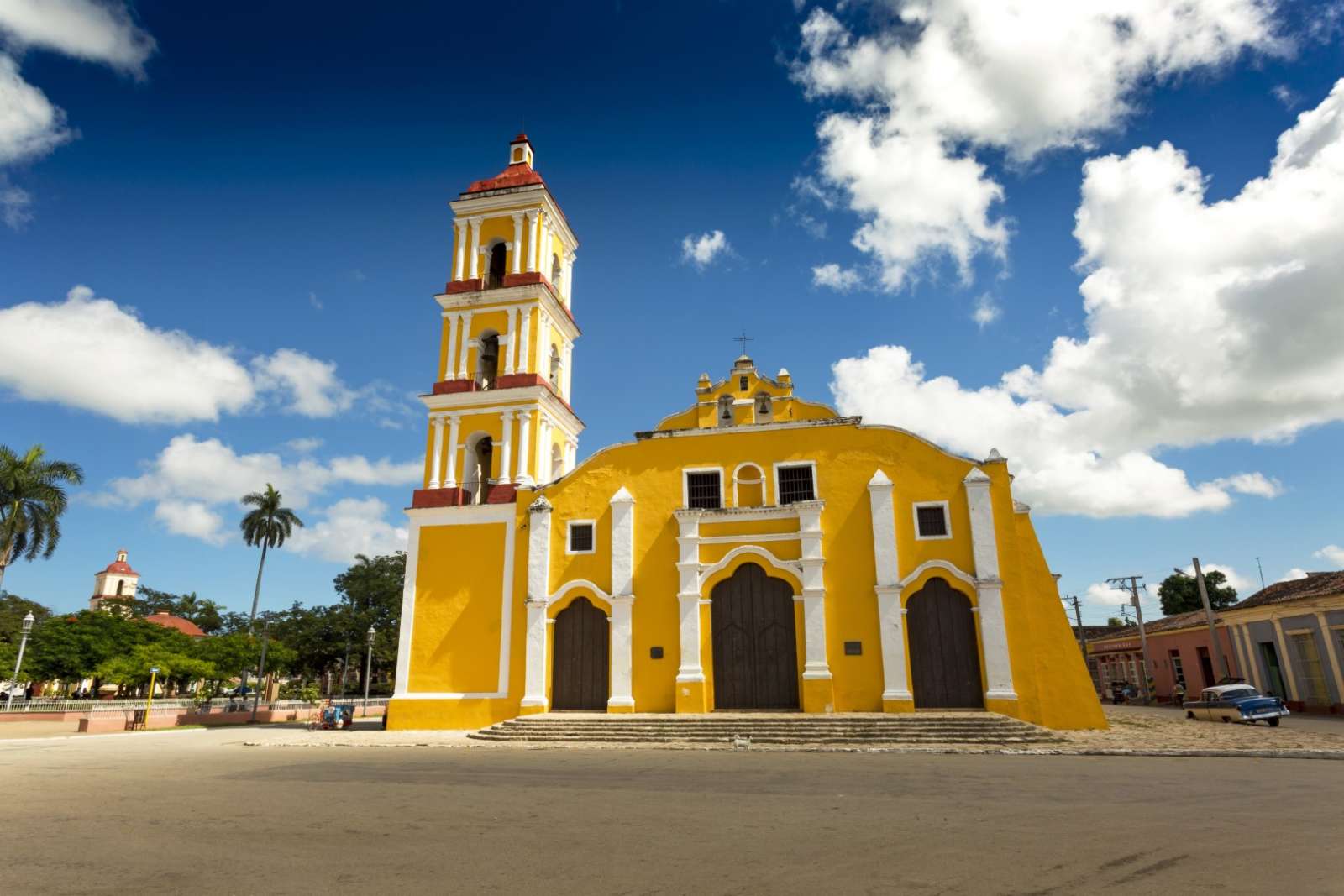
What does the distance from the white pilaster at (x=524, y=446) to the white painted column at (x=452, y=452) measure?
195cm

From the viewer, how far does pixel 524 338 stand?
23609 mm

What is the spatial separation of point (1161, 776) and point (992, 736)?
506 centimetres

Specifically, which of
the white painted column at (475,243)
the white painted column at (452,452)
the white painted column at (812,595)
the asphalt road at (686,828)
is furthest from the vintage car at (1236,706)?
the white painted column at (475,243)

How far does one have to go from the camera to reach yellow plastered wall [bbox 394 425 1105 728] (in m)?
18.0

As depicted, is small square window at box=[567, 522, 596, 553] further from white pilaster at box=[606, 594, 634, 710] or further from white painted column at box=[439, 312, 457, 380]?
white painted column at box=[439, 312, 457, 380]

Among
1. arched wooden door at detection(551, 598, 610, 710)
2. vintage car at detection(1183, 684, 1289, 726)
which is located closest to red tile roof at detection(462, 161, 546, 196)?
arched wooden door at detection(551, 598, 610, 710)

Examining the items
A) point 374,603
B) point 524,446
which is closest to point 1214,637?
point 524,446

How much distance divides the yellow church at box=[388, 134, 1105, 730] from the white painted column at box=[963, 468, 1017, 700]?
39mm

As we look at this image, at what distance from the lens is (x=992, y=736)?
15266mm

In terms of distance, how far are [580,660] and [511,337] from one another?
10.0 metres

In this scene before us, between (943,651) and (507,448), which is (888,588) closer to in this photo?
(943,651)

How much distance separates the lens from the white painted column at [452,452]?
74.4 feet

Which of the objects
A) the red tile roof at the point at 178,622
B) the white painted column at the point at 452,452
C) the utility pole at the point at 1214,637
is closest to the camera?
the white painted column at the point at 452,452

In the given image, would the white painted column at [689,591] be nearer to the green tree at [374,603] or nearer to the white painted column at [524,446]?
the white painted column at [524,446]
